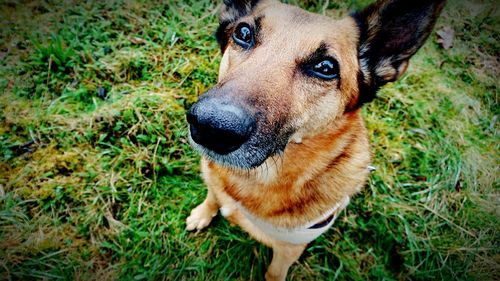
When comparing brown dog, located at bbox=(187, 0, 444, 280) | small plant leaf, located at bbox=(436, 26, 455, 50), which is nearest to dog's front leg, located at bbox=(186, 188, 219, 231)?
brown dog, located at bbox=(187, 0, 444, 280)

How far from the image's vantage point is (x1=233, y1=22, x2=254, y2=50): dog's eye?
2.03m

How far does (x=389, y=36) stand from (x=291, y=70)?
768 millimetres

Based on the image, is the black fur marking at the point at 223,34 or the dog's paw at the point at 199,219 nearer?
the black fur marking at the point at 223,34

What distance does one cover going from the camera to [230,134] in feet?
4.64

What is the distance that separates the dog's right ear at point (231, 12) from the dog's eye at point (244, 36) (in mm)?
217

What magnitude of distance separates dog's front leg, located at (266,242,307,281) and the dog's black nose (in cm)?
126

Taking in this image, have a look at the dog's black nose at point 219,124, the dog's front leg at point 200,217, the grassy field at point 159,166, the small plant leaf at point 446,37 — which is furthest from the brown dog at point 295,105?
the small plant leaf at point 446,37

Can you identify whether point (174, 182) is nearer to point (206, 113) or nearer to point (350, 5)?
point (206, 113)

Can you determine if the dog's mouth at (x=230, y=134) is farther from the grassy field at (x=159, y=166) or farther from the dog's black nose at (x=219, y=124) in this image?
the grassy field at (x=159, y=166)

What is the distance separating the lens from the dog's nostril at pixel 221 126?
1.37m

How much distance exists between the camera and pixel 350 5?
439 centimetres

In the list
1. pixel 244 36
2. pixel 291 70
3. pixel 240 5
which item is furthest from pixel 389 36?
pixel 240 5

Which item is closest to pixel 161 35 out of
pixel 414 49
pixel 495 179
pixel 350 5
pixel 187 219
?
pixel 187 219

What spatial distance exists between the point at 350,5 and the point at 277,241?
3.52 m
